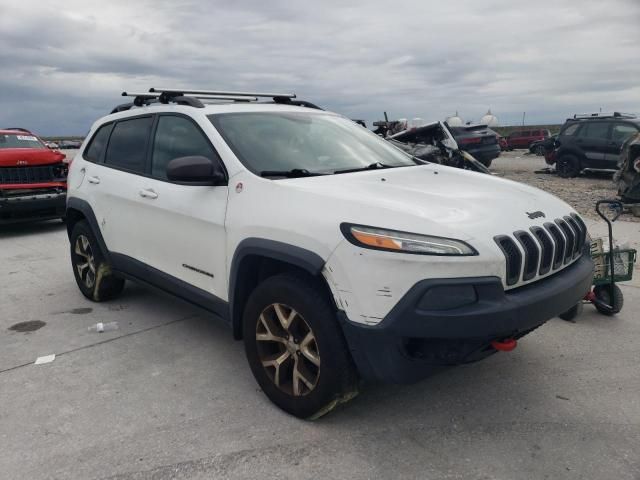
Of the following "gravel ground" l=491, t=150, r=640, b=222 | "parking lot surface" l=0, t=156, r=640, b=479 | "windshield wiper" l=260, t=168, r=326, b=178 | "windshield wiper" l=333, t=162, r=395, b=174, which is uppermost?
"windshield wiper" l=333, t=162, r=395, b=174

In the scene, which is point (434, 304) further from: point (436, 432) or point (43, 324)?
point (43, 324)

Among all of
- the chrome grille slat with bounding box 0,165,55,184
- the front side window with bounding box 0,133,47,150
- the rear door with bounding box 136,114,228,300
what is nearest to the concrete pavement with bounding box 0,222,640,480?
the rear door with bounding box 136,114,228,300

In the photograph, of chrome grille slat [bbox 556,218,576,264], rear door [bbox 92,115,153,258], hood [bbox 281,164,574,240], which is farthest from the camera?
rear door [bbox 92,115,153,258]

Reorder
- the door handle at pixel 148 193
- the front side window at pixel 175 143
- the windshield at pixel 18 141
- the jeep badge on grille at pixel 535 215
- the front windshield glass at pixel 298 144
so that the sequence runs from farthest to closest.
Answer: the windshield at pixel 18 141 < the door handle at pixel 148 193 < the front side window at pixel 175 143 < the front windshield glass at pixel 298 144 < the jeep badge on grille at pixel 535 215

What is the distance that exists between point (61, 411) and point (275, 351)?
4.32ft

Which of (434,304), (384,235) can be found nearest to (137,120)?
(384,235)

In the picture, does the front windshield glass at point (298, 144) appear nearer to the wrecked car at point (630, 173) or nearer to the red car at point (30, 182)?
the red car at point (30, 182)

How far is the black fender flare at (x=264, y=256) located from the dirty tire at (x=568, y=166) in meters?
14.7

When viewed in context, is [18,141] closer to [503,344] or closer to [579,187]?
[503,344]

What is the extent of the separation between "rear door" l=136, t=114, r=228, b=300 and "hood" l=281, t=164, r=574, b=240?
0.63 meters

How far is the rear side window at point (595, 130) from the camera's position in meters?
14.8

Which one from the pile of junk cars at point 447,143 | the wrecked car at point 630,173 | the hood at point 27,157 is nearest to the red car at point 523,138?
the pile of junk cars at point 447,143

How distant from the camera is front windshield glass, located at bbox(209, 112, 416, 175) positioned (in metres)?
3.35

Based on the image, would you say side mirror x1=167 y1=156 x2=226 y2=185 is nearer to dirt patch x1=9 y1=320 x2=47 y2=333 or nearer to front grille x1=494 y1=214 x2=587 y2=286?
front grille x1=494 y1=214 x2=587 y2=286
